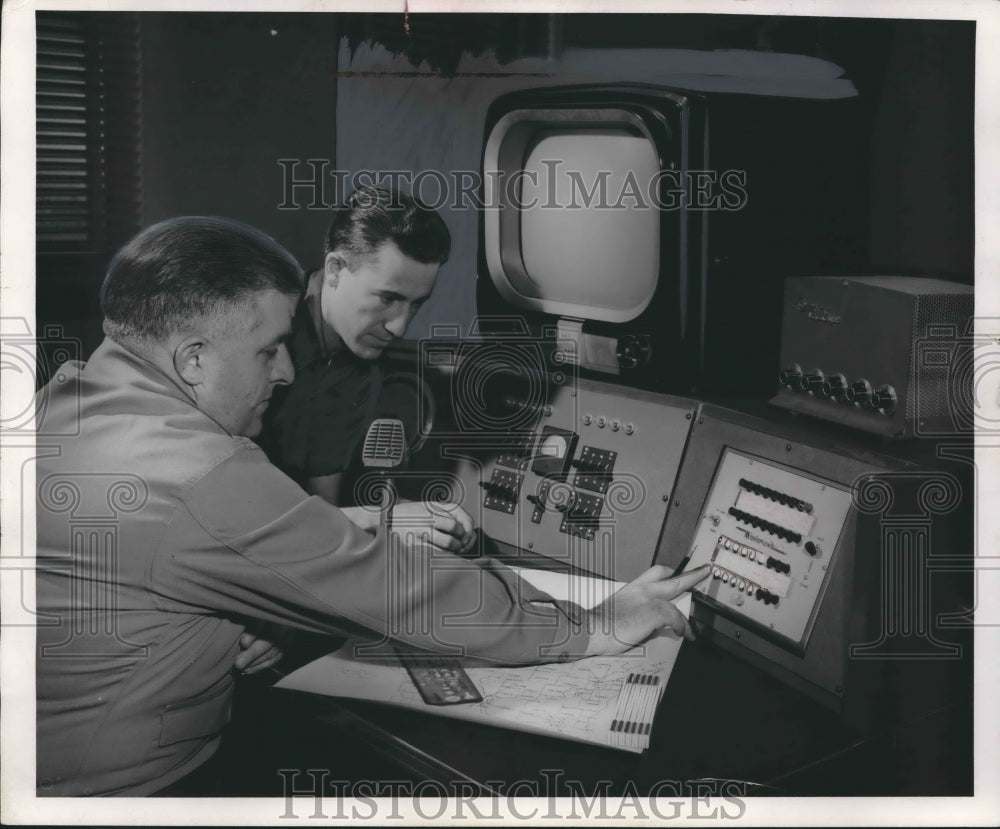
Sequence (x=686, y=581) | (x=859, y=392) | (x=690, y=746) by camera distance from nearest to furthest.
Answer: (x=690, y=746), (x=859, y=392), (x=686, y=581)

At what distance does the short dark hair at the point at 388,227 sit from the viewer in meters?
1.56

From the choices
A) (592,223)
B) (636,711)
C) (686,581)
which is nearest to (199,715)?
(636,711)

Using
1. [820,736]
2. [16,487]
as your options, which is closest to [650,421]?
[820,736]

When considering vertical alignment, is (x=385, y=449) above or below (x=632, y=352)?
below

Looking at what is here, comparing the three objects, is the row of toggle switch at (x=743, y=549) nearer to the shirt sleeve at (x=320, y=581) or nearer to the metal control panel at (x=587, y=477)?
the metal control panel at (x=587, y=477)

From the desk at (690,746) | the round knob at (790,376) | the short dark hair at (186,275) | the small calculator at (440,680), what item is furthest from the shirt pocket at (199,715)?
the round knob at (790,376)

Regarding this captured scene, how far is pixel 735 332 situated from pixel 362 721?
793 millimetres

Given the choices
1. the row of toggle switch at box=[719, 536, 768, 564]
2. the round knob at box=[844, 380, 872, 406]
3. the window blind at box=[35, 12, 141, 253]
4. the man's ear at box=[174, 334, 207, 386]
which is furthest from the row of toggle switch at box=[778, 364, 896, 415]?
the window blind at box=[35, 12, 141, 253]

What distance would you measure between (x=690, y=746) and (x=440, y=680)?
1.16 ft

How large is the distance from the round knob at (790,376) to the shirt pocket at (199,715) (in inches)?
37.5

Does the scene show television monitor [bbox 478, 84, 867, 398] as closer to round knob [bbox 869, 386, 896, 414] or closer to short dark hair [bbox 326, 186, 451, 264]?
short dark hair [bbox 326, 186, 451, 264]

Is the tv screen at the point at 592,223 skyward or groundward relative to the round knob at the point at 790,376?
skyward

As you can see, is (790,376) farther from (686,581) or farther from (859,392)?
(686,581)

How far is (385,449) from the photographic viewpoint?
1666 millimetres
